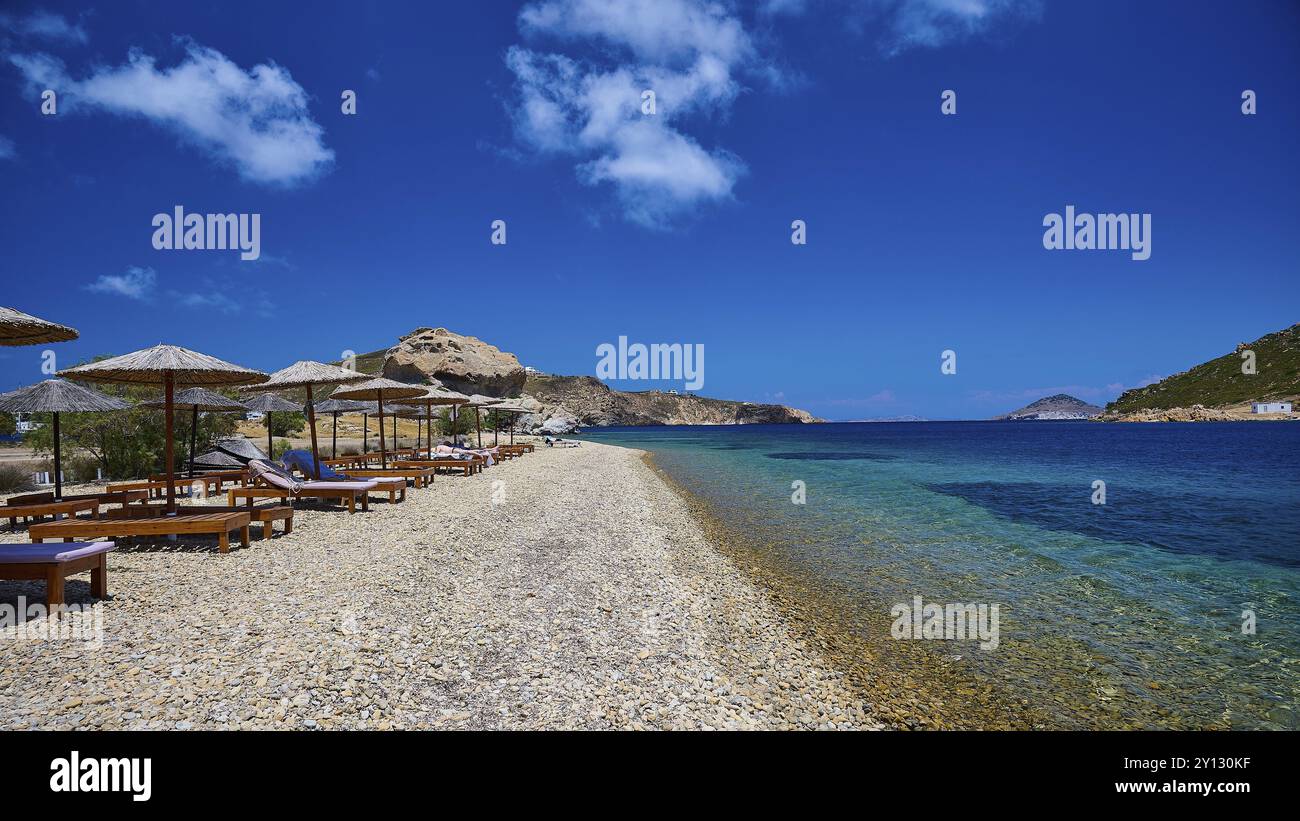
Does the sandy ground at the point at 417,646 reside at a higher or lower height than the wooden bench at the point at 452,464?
lower

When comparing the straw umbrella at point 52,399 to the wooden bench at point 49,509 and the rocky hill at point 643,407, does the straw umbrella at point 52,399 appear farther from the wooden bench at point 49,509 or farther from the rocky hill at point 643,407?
the rocky hill at point 643,407

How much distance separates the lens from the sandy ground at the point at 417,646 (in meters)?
3.49

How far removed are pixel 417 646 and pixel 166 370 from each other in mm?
6351

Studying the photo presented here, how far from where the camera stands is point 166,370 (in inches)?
302

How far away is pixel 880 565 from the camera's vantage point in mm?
8867

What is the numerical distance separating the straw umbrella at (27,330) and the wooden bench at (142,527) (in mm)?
2290

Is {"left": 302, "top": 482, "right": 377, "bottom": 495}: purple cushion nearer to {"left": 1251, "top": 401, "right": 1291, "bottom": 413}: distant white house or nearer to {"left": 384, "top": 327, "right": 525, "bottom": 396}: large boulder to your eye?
{"left": 384, "top": 327, "right": 525, "bottom": 396}: large boulder

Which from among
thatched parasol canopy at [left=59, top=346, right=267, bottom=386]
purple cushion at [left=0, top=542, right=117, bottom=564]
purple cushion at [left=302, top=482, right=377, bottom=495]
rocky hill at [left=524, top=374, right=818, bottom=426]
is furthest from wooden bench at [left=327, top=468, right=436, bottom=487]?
rocky hill at [left=524, top=374, right=818, bottom=426]

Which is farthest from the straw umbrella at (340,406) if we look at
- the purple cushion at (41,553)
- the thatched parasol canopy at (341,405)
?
the purple cushion at (41,553)

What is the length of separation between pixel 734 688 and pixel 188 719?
352cm

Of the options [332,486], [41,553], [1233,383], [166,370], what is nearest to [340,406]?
[332,486]

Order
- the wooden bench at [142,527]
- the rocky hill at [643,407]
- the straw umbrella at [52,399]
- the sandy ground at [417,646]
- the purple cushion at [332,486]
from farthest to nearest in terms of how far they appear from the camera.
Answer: the rocky hill at [643,407]
the purple cushion at [332,486]
the straw umbrella at [52,399]
the wooden bench at [142,527]
the sandy ground at [417,646]
